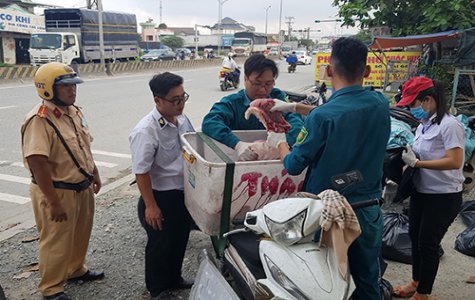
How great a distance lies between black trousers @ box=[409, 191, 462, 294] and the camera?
2.49 metres

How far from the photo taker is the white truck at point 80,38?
2092 cm

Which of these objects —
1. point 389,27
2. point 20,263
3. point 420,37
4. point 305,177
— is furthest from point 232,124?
point 389,27

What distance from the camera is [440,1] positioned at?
8398 millimetres

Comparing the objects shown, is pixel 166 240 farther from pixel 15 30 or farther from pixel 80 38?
pixel 15 30

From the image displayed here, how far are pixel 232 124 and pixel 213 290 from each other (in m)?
1.10

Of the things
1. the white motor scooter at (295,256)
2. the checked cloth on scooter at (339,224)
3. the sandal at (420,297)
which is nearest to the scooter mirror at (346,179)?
the white motor scooter at (295,256)

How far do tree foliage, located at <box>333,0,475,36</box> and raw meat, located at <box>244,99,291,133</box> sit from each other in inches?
307

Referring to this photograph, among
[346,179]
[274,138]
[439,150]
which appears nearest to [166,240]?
[274,138]

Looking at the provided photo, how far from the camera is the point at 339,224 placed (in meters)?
1.46

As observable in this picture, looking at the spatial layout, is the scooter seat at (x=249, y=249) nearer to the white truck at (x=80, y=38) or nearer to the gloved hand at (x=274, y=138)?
the gloved hand at (x=274, y=138)

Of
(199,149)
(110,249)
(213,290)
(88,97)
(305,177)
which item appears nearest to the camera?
(213,290)

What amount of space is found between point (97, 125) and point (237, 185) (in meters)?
7.53

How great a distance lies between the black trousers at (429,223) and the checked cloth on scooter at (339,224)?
49.6 inches

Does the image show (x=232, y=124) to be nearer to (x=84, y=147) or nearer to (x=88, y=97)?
(x=84, y=147)
